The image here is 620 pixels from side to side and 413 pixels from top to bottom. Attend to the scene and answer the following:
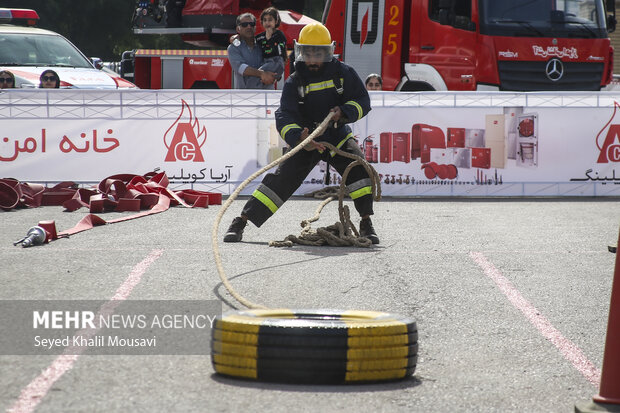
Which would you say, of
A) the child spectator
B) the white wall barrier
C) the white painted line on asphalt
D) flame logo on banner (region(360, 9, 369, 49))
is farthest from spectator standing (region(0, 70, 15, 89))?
the white painted line on asphalt

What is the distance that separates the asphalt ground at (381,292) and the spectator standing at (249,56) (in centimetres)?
339

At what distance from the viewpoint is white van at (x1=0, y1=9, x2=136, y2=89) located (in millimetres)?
16469

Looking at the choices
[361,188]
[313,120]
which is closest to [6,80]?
[313,120]

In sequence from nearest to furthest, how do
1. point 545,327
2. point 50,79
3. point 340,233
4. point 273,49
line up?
point 545,327 < point 340,233 < point 273,49 < point 50,79

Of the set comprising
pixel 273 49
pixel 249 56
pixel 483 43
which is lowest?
pixel 249 56

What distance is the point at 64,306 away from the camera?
5.65 m

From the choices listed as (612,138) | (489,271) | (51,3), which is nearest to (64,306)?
(489,271)

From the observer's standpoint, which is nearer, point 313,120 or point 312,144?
point 312,144

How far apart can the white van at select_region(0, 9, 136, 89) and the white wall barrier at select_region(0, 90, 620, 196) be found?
9.26 ft

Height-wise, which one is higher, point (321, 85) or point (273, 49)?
point (273, 49)

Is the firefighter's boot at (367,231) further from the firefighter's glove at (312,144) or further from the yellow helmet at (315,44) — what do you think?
the yellow helmet at (315,44)

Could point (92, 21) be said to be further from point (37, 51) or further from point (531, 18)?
point (531, 18)

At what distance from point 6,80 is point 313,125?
7734 millimetres

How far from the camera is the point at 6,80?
15188 millimetres
